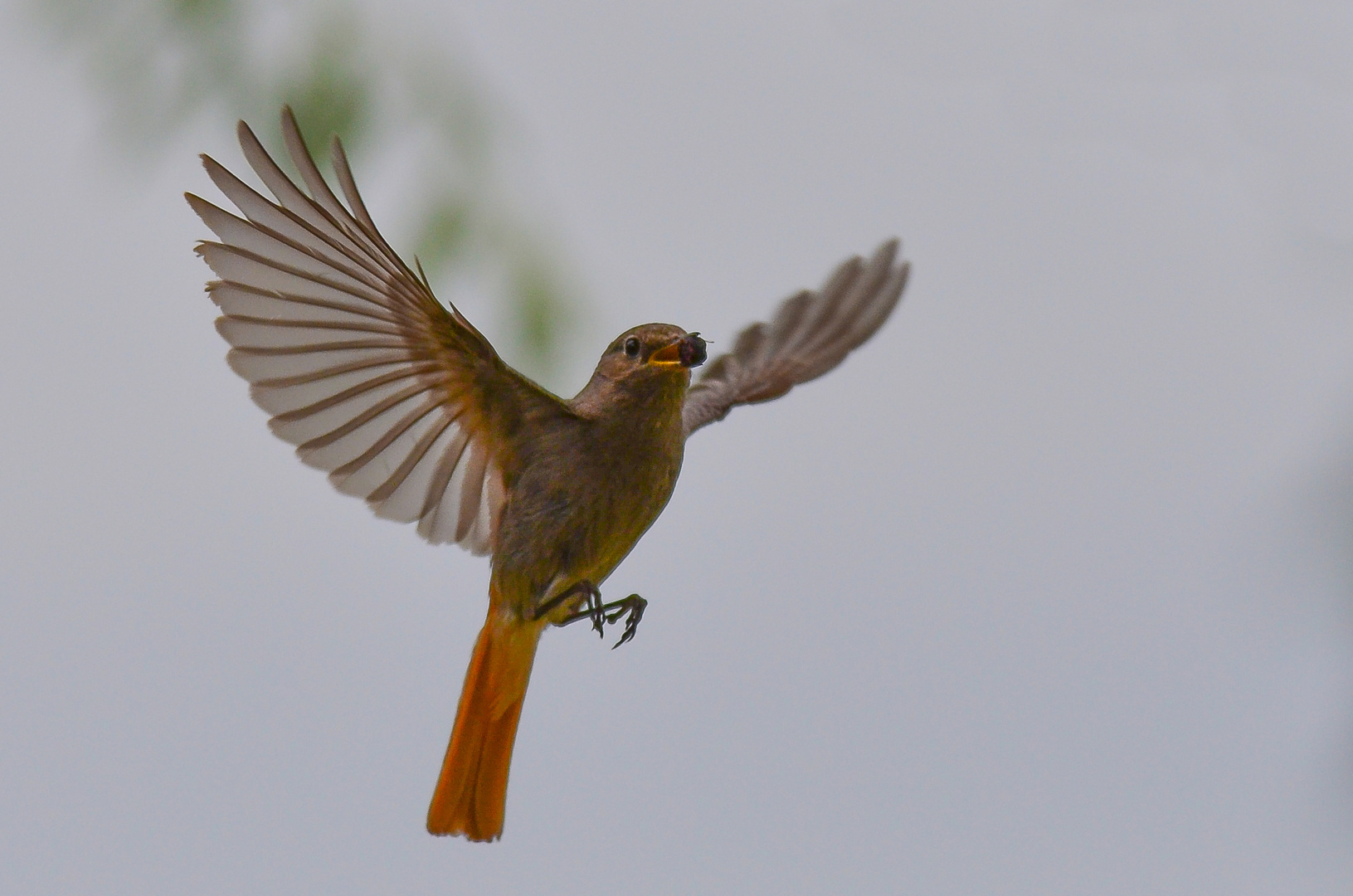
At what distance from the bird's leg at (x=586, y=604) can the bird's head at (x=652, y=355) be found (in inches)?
15.0

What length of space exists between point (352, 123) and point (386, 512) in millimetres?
836

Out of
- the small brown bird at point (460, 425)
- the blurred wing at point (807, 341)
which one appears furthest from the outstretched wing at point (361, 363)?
the blurred wing at point (807, 341)

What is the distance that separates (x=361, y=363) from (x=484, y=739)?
0.82 metres

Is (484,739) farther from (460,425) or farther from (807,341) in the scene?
(807,341)

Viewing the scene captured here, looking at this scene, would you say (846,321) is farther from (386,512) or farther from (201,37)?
(201,37)

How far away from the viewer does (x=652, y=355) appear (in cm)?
247

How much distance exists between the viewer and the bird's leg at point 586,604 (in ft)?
8.43

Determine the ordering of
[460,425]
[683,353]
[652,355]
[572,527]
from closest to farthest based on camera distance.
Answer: [683,353], [652,355], [572,527], [460,425]

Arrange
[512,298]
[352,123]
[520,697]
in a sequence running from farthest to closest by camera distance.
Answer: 1. [520,697]
2. [512,298]
3. [352,123]

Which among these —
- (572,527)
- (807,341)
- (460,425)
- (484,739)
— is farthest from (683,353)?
(807,341)

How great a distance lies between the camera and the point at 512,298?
254 cm

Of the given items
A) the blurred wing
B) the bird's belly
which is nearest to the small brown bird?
the bird's belly

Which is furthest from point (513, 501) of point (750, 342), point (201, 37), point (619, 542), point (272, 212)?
point (750, 342)

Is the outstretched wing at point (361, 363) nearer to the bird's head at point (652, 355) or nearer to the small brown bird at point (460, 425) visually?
the small brown bird at point (460, 425)
